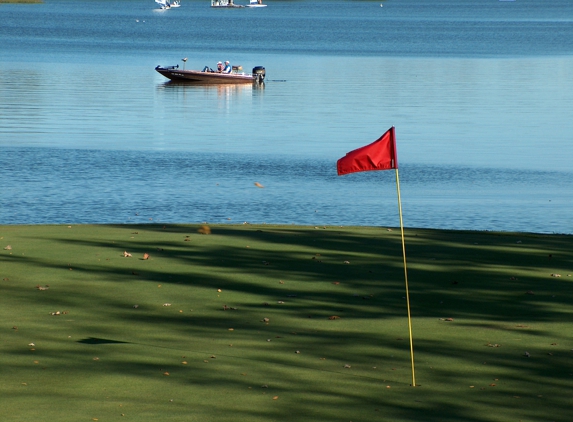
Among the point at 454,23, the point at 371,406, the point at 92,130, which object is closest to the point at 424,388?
the point at 371,406

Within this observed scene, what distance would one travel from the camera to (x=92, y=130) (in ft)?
152

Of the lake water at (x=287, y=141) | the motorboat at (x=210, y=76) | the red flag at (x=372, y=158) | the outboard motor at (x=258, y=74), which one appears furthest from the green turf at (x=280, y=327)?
the outboard motor at (x=258, y=74)

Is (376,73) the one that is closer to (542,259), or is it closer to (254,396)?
(542,259)

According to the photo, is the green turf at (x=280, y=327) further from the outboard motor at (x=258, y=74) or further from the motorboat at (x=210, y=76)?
the outboard motor at (x=258, y=74)

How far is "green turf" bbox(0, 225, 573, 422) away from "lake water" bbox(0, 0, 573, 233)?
1047 cm

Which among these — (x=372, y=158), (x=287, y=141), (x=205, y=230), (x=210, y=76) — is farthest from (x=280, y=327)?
(x=210, y=76)

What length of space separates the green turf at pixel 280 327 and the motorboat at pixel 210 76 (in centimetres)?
5306

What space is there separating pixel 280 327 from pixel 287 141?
3163 centimetres

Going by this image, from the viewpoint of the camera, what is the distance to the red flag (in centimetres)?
1103

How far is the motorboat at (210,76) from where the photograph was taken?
7212cm

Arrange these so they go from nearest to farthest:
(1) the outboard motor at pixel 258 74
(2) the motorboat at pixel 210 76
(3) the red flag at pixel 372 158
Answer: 1. (3) the red flag at pixel 372 158
2. (2) the motorboat at pixel 210 76
3. (1) the outboard motor at pixel 258 74

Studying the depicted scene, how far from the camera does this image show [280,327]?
13000 millimetres

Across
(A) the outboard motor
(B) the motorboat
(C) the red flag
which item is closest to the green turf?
(C) the red flag

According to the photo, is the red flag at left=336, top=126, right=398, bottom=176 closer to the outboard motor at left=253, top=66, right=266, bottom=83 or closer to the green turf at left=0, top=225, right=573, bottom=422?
the green turf at left=0, top=225, right=573, bottom=422
